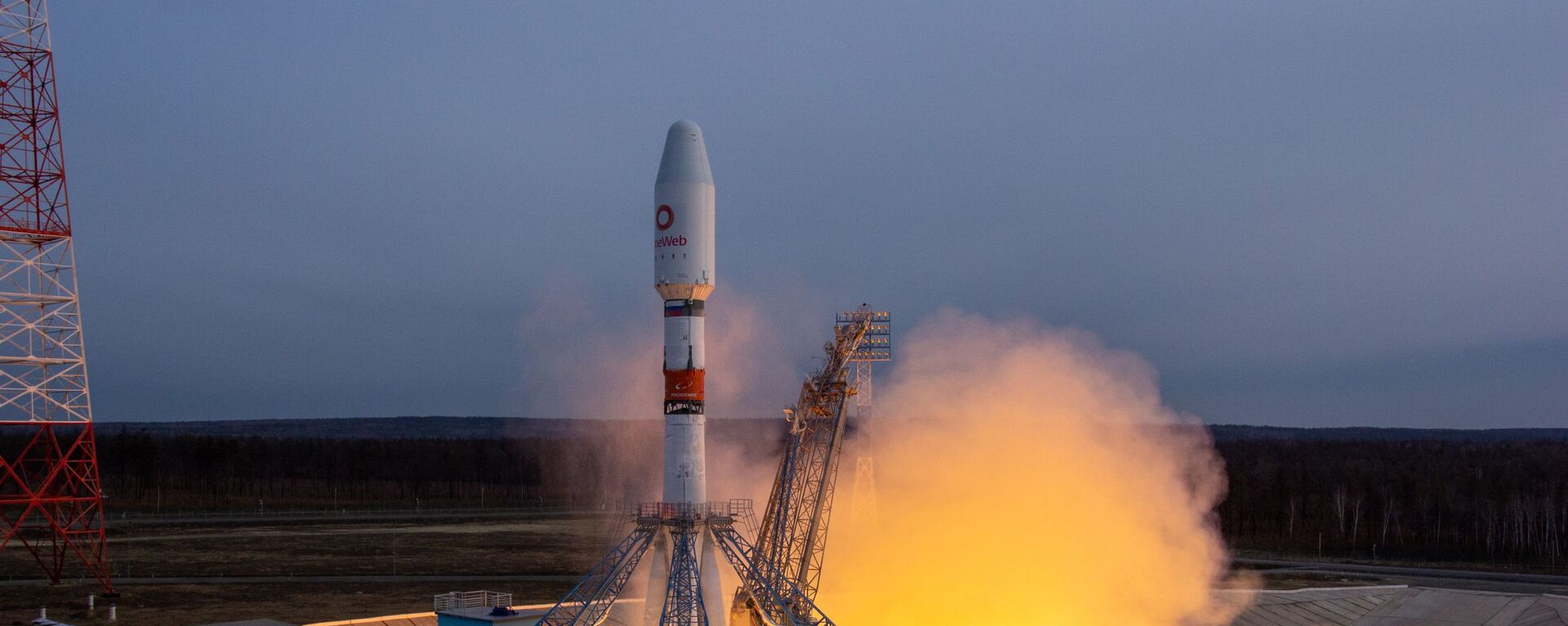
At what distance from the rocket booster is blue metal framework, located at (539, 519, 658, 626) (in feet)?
3.98

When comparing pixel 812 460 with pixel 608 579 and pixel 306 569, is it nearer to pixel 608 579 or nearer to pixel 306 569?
pixel 608 579

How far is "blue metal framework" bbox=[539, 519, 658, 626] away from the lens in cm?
3266

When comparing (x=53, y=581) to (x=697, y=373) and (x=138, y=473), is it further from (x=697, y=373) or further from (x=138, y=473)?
(x=138, y=473)

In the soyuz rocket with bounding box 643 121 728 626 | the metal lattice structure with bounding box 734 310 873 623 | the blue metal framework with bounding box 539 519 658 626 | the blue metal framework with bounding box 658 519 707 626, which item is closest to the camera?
the blue metal framework with bounding box 658 519 707 626

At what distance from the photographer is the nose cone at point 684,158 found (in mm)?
34094

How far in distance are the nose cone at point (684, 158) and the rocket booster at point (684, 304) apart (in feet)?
0.07

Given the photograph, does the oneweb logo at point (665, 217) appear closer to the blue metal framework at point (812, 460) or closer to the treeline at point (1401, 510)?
the blue metal framework at point (812, 460)

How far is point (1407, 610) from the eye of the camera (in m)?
46.7

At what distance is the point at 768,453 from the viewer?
167ft

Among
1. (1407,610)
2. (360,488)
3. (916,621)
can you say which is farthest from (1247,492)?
(360,488)

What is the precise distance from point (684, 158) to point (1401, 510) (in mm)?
92289

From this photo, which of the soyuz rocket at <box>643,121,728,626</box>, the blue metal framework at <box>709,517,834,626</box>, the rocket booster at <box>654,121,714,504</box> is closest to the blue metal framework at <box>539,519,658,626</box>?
the soyuz rocket at <box>643,121,728,626</box>

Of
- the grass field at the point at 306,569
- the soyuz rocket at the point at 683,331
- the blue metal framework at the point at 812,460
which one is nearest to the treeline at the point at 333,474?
the grass field at the point at 306,569

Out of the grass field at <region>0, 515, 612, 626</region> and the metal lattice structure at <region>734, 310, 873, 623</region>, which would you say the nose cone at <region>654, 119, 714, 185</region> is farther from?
the grass field at <region>0, 515, 612, 626</region>
